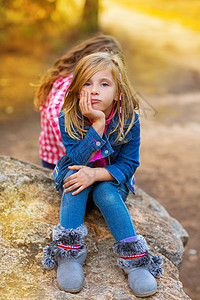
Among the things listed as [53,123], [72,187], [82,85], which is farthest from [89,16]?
[72,187]

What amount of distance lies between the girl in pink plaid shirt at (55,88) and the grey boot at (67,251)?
118 centimetres

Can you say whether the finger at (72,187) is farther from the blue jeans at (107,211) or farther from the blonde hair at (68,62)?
the blonde hair at (68,62)

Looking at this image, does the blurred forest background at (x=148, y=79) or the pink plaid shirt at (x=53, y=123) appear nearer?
the pink plaid shirt at (x=53, y=123)

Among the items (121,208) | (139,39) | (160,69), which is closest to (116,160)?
(121,208)

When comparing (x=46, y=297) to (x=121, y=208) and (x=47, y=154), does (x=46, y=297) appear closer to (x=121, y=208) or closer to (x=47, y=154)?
(x=121, y=208)

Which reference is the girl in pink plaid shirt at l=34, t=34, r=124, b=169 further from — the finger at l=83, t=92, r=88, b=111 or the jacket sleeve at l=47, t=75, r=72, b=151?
the finger at l=83, t=92, r=88, b=111

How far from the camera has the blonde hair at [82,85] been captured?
87.0 inches

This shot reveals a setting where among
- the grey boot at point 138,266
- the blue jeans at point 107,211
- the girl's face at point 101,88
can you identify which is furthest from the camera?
the girl's face at point 101,88

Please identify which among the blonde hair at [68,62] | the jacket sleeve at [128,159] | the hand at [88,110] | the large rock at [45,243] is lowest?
the large rock at [45,243]

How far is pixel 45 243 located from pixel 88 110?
823mm

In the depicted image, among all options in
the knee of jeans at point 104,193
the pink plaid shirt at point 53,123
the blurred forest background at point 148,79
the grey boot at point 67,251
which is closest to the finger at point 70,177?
the knee of jeans at point 104,193

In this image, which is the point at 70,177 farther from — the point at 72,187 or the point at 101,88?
the point at 101,88

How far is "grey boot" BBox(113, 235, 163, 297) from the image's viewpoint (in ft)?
6.33

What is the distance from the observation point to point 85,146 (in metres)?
2.15
